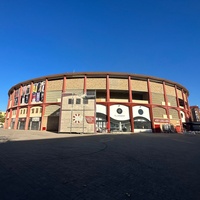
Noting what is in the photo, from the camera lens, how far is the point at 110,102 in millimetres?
32719

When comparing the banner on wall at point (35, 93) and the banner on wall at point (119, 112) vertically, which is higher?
the banner on wall at point (35, 93)

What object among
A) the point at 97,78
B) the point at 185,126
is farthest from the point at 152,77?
the point at 185,126

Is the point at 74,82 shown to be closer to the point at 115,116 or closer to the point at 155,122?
the point at 115,116

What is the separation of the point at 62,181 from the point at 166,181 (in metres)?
2.88

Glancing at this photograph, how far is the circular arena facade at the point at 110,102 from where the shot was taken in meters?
32.7

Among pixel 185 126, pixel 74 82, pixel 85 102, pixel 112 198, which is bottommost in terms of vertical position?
pixel 112 198

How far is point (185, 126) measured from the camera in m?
38.8

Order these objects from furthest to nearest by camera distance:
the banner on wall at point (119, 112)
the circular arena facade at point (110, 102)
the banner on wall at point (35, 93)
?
the banner on wall at point (35, 93)
the circular arena facade at point (110, 102)
the banner on wall at point (119, 112)

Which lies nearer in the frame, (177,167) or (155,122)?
(177,167)

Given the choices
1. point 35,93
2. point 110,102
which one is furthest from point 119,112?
point 35,93

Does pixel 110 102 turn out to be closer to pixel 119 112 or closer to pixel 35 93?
pixel 119 112

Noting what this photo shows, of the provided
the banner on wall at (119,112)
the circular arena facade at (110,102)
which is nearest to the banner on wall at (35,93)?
the circular arena facade at (110,102)

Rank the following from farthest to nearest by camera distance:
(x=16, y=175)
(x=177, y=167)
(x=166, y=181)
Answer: (x=177, y=167) → (x=16, y=175) → (x=166, y=181)

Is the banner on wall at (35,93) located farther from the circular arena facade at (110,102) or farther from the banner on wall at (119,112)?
the banner on wall at (119,112)
